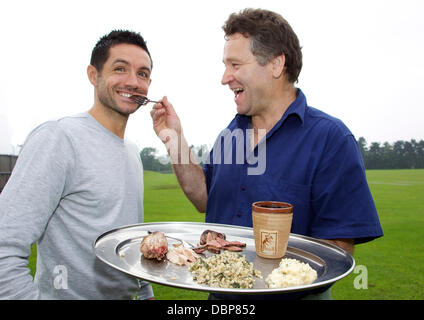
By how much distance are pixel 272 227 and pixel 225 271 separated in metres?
0.37

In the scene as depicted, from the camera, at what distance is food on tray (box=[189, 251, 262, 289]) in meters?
1.62

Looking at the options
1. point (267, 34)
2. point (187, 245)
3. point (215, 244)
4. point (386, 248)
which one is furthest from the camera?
point (386, 248)

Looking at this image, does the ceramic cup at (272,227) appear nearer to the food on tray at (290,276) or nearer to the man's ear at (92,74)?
the food on tray at (290,276)

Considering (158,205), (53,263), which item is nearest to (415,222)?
(158,205)

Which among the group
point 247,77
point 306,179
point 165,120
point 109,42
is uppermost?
point 109,42

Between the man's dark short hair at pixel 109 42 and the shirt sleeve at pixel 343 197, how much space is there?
195 cm

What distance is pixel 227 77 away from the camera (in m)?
2.84

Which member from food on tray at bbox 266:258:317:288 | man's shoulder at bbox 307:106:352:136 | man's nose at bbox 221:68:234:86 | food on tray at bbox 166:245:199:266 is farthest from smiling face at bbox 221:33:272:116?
food on tray at bbox 266:258:317:288

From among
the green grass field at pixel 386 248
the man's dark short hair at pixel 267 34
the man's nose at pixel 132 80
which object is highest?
the man's dark short hair at pixel 267 34

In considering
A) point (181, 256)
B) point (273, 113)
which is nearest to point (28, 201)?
point (181, 256)

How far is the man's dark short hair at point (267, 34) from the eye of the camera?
9.03 feet

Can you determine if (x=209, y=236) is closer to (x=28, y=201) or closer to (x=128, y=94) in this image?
(x=28, y=201)

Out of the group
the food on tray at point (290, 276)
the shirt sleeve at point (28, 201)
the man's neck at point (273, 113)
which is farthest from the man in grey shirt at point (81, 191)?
the food on tray at point (290, 276)
